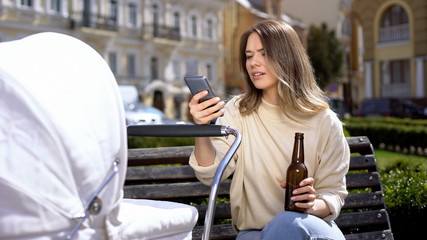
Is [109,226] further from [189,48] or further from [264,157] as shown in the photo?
[189,48]

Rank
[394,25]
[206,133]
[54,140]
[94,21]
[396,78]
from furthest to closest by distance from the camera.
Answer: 1. [396,78]
2. [394,25]
3. [94,21]
4. [206,133]
5. [54,140]

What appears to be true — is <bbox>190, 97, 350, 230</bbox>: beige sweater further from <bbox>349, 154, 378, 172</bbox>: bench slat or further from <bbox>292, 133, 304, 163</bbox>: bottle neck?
<bbox>349, 154, 378, 172</bbox>: bench slat

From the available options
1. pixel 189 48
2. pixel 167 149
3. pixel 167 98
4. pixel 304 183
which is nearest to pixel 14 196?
pixel 304 183

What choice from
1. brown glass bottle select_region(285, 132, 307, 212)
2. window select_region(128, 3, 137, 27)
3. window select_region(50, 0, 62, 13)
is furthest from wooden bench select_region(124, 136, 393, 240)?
window select_region(128, 3, 137, 27)

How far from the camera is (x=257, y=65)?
2.92m

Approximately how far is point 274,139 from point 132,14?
37330 mm

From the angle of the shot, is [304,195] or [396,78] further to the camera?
[396,78]

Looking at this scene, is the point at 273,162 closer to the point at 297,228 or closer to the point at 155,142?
the point at 297,228

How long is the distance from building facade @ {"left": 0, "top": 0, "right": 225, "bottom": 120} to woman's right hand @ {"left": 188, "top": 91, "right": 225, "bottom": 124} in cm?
3097

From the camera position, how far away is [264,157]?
285 cm

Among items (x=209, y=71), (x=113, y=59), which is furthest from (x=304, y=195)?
(x=209, y=71)

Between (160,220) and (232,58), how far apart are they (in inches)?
1868

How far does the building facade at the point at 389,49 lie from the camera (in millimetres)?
35656

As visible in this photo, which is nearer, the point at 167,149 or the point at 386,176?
the point at 167,149
